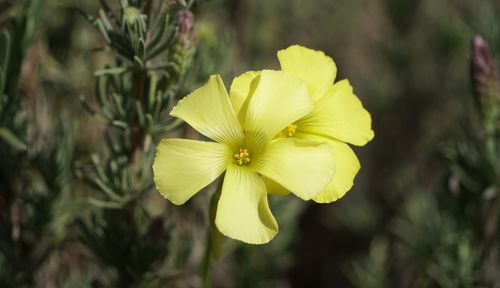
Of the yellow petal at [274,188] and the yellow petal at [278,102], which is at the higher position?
the yellow petal at [278,102]

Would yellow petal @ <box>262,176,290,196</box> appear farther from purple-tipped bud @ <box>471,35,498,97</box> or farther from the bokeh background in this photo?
purple-tipped bud @ <box>471,35,498,97</box>

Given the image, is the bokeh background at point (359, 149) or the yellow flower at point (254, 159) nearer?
the yellow flower at point (254, 159)

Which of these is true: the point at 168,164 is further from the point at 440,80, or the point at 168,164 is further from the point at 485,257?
the point at 440,80

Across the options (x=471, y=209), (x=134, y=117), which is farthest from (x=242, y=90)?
(x=471, y=209)

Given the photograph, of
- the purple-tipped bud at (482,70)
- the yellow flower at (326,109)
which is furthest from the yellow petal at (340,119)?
the purple-tipped bud at (482,70)

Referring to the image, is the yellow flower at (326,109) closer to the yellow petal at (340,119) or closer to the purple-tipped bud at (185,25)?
the yellow petal at (340,119)

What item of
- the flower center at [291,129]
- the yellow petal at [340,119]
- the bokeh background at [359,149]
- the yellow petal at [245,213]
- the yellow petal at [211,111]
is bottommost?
the bokeh background at [359,149]

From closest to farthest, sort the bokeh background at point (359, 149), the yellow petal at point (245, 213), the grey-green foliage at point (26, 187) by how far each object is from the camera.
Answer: the yellow petal at point (245, 213) < the grey-green foliage at point (26, 187) < the bokeh background at point (359, 149)
